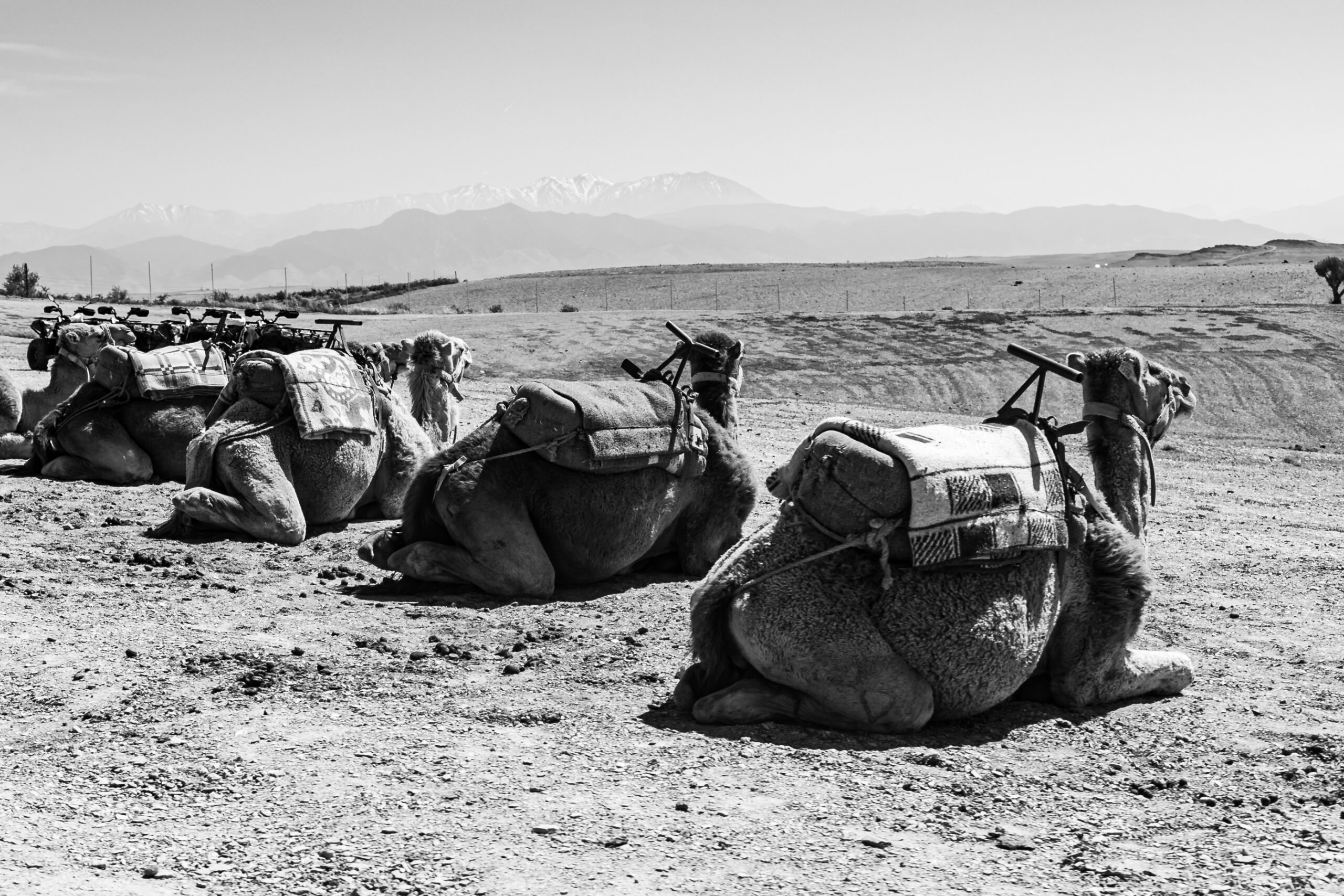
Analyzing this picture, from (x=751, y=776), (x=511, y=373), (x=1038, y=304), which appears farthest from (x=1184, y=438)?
(x=1038, y=304)

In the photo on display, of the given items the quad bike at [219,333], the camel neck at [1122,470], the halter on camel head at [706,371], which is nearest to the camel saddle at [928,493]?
the camel neck at [1122,470]

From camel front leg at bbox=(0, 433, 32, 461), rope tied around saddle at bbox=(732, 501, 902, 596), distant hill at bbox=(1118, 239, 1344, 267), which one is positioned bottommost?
camel front leg at bbox=(0, 433, 32, 461)

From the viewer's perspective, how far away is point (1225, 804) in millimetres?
4844

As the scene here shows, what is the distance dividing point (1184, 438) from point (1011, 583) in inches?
654

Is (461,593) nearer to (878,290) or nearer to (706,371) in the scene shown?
(706,371)

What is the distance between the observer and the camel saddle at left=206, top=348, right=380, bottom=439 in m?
9.59

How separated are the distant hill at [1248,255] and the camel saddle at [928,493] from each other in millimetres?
96304

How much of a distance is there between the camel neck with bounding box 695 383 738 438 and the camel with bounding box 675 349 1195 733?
325 cm

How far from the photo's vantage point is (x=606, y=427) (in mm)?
8055

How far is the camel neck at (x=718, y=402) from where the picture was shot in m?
8.98

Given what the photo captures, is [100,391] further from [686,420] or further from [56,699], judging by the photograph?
[56,699]

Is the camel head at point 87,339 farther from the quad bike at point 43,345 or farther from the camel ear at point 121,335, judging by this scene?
the quad bike at point 43,345

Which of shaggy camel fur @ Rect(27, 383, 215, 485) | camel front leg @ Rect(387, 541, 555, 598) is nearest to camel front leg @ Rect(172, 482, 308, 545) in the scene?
camel front leg @ Rect(387, 541, 555, 598)

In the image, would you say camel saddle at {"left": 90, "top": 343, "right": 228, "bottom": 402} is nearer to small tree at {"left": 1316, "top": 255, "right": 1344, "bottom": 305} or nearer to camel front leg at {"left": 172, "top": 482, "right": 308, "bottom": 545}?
camel front leg at {"left": 172, "top": 482, "right": 308, "bottom": 545}
